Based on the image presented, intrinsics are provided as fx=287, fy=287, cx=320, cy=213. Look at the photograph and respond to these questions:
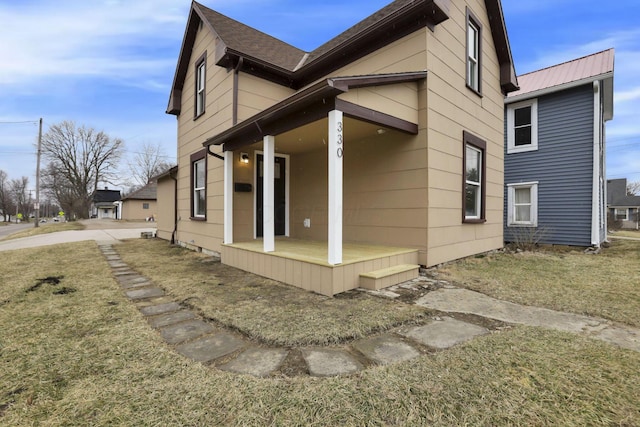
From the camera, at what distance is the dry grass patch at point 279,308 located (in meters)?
2.58

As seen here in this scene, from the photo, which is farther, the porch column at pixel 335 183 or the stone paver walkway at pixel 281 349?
the porch column at pixel 335 183

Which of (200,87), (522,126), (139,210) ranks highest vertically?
(200,87)

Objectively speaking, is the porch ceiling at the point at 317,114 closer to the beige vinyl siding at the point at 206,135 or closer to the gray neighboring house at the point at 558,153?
the beige vinyl siding at the point at 206,135

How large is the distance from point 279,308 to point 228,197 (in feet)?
11.4

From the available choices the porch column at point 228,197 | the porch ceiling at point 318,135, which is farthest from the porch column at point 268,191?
the porch column at point 228,197

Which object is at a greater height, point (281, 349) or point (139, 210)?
point (139, 210)

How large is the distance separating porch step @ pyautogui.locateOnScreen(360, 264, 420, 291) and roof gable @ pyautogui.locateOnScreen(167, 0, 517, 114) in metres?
4.17

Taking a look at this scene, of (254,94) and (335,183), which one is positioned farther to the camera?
(254,94)

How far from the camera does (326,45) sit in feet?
27.3

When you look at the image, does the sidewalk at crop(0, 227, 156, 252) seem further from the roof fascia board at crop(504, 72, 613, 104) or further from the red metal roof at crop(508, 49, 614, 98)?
the red metal roof at crop(508, 49, 614, 98)

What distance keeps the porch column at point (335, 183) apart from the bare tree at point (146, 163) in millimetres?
40007

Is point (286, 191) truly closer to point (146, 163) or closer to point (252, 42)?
point (252, 42)

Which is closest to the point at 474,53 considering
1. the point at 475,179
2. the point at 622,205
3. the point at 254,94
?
the point at 475,179

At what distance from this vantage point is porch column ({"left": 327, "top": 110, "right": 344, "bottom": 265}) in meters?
3.78
